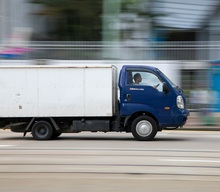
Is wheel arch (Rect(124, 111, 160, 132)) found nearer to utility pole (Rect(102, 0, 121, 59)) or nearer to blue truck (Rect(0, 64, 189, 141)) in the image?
blue truck (Rect(0, 64, 189, 141))

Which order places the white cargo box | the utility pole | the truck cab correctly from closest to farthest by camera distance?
the truck cab, the white cargo box, the utility pole

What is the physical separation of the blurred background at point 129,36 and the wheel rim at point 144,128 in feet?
20.7

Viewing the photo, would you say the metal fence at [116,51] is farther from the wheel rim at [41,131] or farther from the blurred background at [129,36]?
the wheel rim at [41,131]

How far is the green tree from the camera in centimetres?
2897

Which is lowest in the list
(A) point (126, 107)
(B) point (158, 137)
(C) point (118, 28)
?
(B) point (158, 137)

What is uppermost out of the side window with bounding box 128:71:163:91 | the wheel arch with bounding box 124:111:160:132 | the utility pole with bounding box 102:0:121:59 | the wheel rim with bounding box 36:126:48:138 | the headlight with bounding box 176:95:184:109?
the utility pole with bounding box 102:0:121:59

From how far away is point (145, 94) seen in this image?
1373cm

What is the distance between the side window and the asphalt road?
1512mm

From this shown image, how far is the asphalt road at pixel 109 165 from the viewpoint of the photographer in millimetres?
7546

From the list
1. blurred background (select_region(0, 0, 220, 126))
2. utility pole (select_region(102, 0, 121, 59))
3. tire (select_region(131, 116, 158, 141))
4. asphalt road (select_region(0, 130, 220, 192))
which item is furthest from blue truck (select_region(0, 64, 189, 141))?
utility pole (select_region(102, 0, 121, 59))

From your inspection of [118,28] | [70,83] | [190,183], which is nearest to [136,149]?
[70,83]

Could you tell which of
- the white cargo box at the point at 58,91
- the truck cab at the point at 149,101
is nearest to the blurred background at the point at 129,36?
the truck cab at the point at 149,101

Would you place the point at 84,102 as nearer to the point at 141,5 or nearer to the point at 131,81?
the point at 131,81

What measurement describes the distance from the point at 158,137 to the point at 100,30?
14.8m
